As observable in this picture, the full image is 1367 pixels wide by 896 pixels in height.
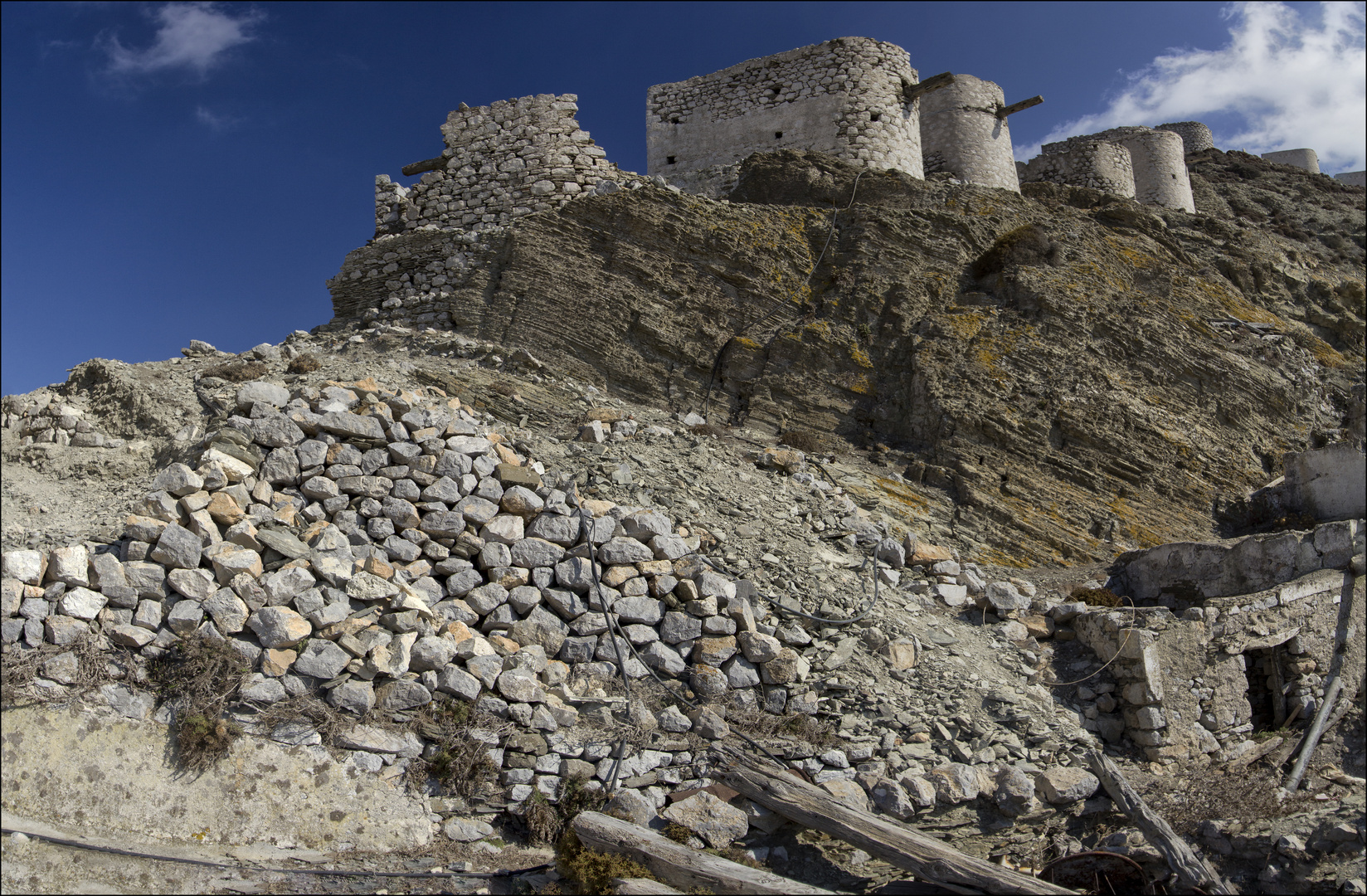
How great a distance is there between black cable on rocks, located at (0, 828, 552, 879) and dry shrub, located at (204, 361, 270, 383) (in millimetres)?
5163

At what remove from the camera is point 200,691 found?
5648mm

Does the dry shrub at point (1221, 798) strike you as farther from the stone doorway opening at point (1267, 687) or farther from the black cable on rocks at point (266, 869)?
the black cable on rocks at point (266, 869)

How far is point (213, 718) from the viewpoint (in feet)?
18.2

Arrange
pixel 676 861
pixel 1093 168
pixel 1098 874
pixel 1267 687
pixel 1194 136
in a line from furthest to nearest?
pixel 1194 136
pixel 1093 168
pixel 1267 687
pixel 1098 874
pixel 676 861

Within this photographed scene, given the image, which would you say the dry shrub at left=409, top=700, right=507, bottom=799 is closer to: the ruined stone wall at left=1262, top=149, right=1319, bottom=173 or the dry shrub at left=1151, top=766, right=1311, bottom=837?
the dry shrub at left=1151, top=766, right=1311, bottom=837

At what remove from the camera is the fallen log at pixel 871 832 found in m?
5.34

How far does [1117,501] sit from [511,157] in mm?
9945

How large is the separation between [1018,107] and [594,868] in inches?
636

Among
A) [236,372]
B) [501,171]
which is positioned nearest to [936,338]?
[501,171]

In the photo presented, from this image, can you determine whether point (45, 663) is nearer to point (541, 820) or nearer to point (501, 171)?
point (541, 820)

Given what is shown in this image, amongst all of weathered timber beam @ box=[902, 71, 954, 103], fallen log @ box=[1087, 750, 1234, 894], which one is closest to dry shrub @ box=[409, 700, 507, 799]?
fallen log @ box=[1087, 750, 1234, 894]

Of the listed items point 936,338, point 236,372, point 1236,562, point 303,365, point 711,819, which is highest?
point 936,338

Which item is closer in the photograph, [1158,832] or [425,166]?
[1158,832]

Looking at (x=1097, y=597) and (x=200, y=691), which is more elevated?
(x=1097, y=597)
